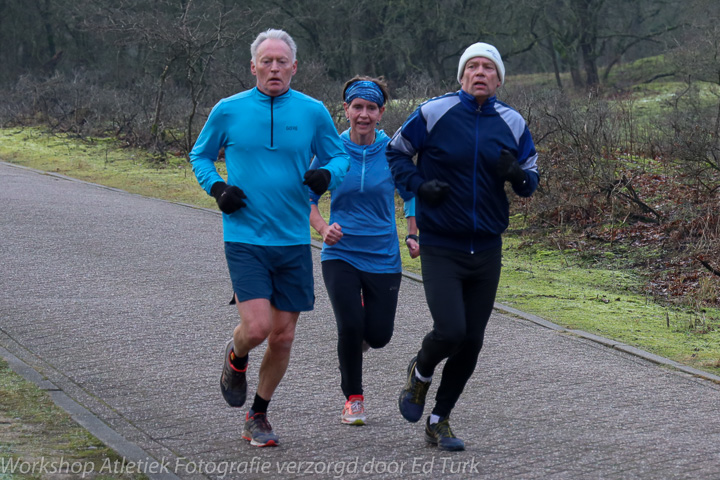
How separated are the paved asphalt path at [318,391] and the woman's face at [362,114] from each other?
64.6 inches

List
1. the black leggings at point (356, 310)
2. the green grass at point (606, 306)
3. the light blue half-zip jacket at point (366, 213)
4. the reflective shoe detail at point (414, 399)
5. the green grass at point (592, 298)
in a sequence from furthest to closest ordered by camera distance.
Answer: the green grass at point (592, 298), the green grass at point (606, 306), the light blue half-zip jacket at point (366, 213), the black leggings at point (356, 310), the reflective shoe detail at point (414, 399)

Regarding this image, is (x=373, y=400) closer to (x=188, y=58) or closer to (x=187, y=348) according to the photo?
(x=187, y=348)

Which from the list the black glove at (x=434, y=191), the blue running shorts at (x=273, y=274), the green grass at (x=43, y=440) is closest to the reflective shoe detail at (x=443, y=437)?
the blue running shorts at (x=273, y=274)

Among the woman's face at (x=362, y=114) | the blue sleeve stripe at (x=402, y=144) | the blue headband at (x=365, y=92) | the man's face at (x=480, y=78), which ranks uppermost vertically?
the man's face at (x=480, y=78)

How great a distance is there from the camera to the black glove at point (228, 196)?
4.64 metres

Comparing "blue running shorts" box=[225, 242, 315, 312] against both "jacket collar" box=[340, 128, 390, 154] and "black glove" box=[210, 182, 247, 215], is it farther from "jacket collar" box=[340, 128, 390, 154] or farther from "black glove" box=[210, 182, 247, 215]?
"jacket collar" box=[340, 128, 390, 154]

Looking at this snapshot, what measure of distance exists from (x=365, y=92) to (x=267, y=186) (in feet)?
3.49

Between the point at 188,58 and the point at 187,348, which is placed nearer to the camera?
the point at 187,348

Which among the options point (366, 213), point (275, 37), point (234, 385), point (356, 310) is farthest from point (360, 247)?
point (275, 37)

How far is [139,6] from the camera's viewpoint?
35969mm

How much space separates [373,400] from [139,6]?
3239 centimetres

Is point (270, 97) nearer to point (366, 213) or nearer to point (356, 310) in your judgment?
point (366, 213)

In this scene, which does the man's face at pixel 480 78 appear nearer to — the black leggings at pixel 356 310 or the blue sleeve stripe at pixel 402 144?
the blue sleeve stripe at pixel 402 144

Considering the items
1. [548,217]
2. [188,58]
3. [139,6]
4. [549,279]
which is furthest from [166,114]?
[549,279]
